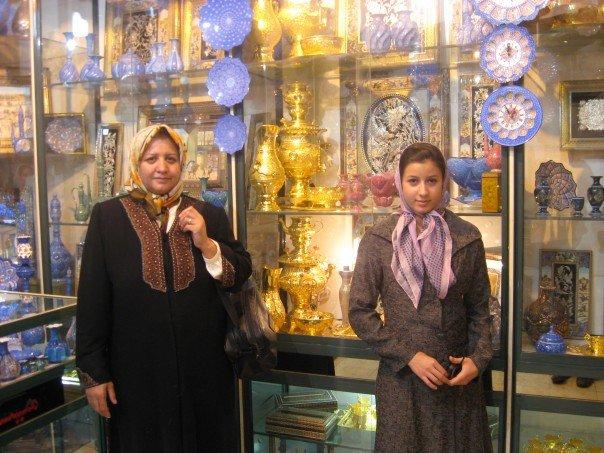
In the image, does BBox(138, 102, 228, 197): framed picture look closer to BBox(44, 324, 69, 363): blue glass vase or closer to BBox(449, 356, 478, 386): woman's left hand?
BBox(44, 324, 69, 363): blue glass vase

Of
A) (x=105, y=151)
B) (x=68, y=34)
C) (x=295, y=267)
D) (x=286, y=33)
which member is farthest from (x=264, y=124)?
(x=68, y=34)

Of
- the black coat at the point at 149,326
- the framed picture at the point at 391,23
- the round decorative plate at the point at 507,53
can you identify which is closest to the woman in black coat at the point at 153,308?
the black coat at the point at 149,326

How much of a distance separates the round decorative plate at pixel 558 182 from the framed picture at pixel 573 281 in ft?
0.63

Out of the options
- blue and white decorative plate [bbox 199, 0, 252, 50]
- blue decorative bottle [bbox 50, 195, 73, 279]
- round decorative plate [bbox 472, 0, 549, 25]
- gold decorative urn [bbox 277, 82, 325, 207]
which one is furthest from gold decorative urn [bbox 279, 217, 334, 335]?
blue decorative bottle [bbox 50, 195, 73, 279]

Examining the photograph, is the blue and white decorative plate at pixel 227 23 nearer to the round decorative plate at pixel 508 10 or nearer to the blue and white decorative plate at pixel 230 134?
the blue and white decorative plate at pixel 230 134

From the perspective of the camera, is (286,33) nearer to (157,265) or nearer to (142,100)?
(142,100)

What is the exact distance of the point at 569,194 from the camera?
2262 millimetres

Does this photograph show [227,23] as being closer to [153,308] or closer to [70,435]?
[153,308]

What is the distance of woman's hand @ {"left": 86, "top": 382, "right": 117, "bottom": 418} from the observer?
1.89 metres

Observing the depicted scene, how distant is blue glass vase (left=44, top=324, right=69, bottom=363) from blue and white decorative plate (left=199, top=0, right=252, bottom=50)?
4.31 ft

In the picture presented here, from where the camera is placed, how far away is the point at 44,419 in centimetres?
194

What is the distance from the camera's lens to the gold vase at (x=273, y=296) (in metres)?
2.64

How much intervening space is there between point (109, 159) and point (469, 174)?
1802 mm

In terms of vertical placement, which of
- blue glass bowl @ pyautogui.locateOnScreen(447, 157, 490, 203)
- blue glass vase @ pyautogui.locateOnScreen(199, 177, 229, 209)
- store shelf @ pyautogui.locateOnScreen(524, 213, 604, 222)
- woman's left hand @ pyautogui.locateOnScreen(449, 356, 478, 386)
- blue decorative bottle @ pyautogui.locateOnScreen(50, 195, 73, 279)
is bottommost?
woman's left hand @ pyautogui.locateOnScreen(449, 356, 478, 386)
